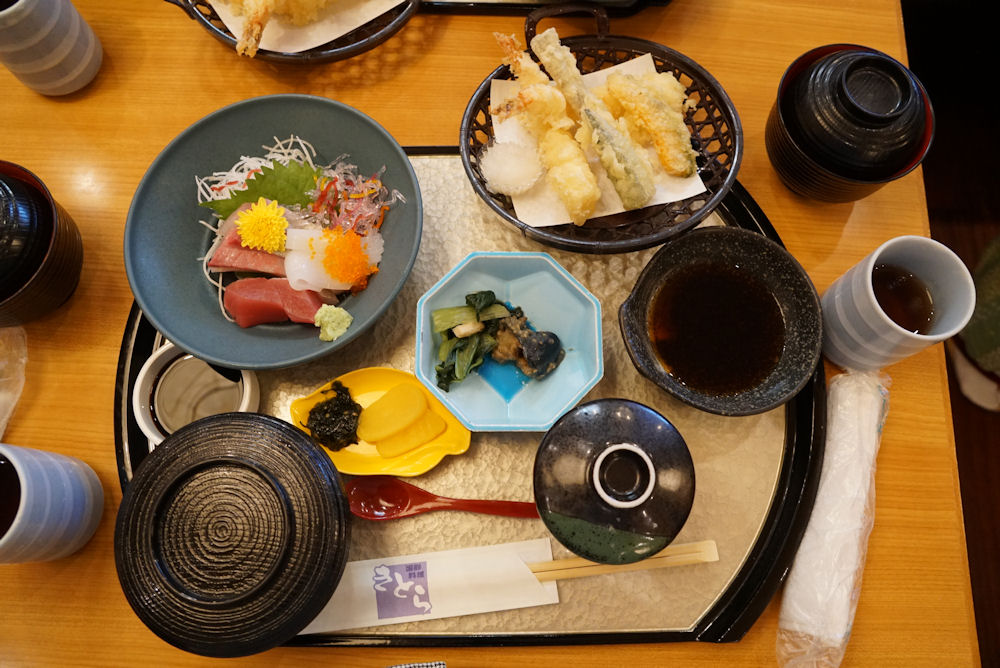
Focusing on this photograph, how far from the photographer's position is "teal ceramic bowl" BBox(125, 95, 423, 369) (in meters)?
1.40

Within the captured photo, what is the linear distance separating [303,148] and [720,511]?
1.49 m

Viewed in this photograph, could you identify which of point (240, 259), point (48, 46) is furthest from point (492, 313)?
point (48, 46)

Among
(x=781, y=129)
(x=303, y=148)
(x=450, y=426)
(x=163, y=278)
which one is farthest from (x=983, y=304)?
(x=163, y=278)

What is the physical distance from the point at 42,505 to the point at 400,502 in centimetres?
80

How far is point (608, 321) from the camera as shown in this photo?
160cm

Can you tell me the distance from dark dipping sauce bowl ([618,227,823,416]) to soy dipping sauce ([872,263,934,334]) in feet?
0.77

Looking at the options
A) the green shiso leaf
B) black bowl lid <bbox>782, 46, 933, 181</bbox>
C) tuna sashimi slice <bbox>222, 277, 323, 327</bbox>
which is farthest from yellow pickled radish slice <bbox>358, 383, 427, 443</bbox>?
black bowl lid <bbox>782, 46, 933, 181</bbox>

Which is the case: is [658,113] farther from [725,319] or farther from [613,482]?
[613,482]

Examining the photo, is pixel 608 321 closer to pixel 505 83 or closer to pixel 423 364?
pixel 423 364

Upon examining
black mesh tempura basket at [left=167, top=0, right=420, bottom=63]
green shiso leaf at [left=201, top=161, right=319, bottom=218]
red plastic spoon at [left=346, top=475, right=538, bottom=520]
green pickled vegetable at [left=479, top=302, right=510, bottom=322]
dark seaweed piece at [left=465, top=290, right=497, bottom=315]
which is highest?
black mesh tempura basket at [left=167, top=0, right=420, bottom=63]

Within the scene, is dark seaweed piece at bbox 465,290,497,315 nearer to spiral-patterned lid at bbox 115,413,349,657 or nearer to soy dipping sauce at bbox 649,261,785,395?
soy dipping sauce at bbox 649,261,785,395

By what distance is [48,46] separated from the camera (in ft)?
5.36

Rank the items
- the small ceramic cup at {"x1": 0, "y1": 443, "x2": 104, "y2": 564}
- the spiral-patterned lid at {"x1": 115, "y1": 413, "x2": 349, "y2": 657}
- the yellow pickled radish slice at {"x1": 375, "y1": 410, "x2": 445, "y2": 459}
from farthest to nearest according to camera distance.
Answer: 1. the yellow pickled radish slice at {"x1": 375, "y1": 410, "x2": 445, "y2": 459}
2. the small ceramic cup at {"x1": 0, "y1": 443, "x2": 104, "y2": 564}
3. the spiral-patterned lid at {"x1": 115, "y1": 413, "x2": 349, "y2": 657}

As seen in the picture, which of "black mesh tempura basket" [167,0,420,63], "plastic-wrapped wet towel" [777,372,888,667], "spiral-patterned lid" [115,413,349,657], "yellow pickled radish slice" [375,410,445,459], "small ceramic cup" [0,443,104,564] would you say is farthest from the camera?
"black mesh tempura basket" [167,0,420,63]
